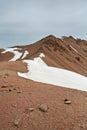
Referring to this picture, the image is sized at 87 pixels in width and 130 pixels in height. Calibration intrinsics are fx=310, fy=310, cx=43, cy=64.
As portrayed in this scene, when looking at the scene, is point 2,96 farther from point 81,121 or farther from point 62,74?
point 62,74

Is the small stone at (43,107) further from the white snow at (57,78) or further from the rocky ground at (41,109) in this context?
the white snow at (57,78)

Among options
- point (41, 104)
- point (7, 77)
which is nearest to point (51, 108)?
point (41, 104)

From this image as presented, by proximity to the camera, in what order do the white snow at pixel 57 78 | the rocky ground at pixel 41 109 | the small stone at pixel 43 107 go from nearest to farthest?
the rocky ground at pixel 41 109
the small stone at pixel 43 107
the white snow at pixel 57 78

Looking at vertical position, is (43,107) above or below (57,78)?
below

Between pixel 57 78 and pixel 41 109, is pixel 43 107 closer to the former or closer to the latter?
pixel 41 109

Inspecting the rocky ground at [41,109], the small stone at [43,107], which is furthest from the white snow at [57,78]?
the small stone at [43,107]

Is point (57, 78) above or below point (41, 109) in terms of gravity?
above

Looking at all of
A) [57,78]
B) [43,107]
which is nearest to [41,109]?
[43,107]

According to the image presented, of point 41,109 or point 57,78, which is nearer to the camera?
point 41,109

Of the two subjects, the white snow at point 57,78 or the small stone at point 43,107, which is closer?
the small stone at point 43,107

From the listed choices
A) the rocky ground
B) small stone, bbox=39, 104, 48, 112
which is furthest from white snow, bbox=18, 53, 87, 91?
small stone, bbox=39, 104, 48, 112

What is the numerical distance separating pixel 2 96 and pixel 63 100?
372 centimetres

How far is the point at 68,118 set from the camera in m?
15.4

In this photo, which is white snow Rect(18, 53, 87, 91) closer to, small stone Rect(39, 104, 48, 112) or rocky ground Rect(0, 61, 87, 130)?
rocky ground Rect(0, 61, 87, 130)
